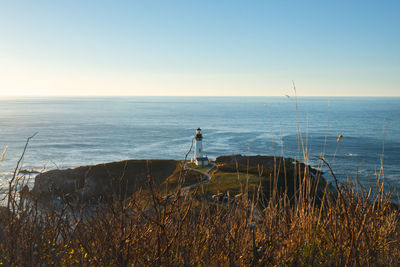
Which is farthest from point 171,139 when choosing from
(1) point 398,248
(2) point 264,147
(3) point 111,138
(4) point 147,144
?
(1) point 398,248

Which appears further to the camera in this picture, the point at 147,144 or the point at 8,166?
the point at 147,144

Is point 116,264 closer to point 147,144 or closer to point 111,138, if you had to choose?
point 147,144

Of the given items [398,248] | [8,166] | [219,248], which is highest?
[219,248]

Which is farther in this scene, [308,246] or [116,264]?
[308,246]

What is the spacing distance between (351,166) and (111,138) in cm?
6062

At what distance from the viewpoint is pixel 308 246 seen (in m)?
3.44

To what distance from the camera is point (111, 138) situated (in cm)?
8994

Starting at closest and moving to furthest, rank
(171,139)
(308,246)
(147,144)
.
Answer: (308,246), (147,144), (171,139)

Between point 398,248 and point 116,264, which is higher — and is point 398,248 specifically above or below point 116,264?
below

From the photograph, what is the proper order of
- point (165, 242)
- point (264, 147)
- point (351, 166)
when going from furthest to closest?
point (264, 147)
point (351, 166)
point (165, 242)

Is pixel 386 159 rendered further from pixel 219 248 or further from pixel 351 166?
pixel 219 248

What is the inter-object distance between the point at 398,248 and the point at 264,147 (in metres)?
68.0

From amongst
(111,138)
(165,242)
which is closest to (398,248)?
Answer: (165,242)

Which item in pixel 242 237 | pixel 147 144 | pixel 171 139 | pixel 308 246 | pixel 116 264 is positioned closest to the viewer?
pixel 116 264
